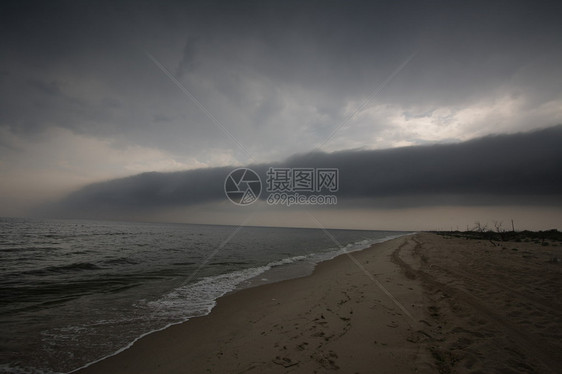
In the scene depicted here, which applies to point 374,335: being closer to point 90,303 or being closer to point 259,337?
point 259,337

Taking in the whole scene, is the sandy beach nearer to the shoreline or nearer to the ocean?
the shoreline

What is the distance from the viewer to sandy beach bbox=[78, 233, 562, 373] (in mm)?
4188

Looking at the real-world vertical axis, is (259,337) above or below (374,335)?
below

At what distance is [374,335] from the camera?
5.27 m

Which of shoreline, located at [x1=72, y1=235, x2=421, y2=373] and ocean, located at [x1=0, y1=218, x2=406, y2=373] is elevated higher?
shoreline, located at [x1=72, y1=235, x2=421, y2=373]

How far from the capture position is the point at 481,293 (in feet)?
26.3

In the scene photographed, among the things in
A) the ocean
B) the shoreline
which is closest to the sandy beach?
the shoreline

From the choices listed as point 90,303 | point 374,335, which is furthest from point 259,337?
point 90,303

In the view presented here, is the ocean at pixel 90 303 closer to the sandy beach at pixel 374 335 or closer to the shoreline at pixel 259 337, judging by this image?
the shoreline at pixel 259 337

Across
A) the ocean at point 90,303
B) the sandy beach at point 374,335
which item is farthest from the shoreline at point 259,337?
the ocean at point 90,303

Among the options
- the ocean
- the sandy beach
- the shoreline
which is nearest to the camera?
the sandy beach

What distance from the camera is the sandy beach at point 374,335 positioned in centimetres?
419

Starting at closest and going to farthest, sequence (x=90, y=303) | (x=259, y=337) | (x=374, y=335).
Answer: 1. (x=374, y=335)
2. (x=259, y=337)
3. (x=90, y=303)

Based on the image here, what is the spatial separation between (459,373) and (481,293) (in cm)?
606
